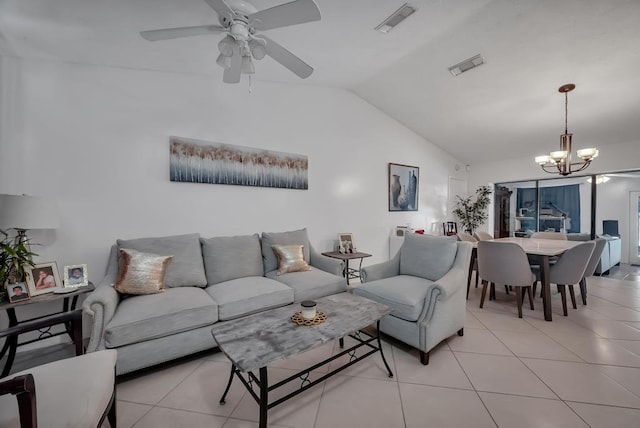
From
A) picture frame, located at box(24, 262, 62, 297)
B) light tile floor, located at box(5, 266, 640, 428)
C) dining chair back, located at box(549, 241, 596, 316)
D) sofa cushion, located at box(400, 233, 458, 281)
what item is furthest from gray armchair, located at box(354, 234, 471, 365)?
picture frame, located at box(24, 262, 62, 297)

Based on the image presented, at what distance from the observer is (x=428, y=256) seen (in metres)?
2.69

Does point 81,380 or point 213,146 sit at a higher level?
point 213,146

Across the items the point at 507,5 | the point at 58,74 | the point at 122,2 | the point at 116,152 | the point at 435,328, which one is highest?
the point at 507,5

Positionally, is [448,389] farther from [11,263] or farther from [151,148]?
[151,148]

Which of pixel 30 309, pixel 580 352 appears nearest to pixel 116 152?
pixel 30 309

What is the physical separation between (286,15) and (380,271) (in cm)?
241

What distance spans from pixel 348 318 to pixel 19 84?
3.32m

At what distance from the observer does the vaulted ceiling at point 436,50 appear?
1.98m

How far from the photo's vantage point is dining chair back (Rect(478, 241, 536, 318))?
2.84m

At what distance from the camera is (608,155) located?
445 centimetres

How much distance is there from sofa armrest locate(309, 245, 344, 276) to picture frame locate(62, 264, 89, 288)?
226cm

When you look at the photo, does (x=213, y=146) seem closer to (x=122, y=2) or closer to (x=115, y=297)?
(x=122, y=2)

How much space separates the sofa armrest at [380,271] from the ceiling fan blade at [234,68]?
2.22 meters

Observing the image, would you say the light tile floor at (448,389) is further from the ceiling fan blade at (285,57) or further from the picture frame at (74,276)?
the ceiling fan blade at (285,57)
